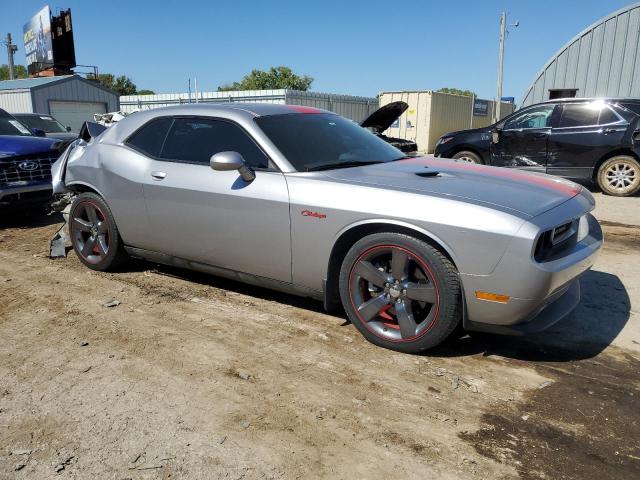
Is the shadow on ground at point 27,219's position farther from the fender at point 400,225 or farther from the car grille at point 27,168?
the fender at point 400,225

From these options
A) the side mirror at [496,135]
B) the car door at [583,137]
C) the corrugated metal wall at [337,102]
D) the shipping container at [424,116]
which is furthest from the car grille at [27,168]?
the shipping container at [424,116]

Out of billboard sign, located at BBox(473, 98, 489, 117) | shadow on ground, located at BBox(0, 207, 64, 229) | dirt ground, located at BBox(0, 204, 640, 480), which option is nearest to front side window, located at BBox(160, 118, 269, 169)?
dirt ground, located at BBox(0, 204, 640, 480)

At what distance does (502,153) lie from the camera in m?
10.4

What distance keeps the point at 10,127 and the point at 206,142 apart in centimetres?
632

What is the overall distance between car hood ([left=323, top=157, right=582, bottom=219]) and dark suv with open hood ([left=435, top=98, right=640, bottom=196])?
6.64 meters

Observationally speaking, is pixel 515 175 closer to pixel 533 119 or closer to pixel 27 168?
pixel 27 168

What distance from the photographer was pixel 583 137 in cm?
966

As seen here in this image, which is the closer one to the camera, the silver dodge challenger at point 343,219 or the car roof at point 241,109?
the silver dodge challenger at point 343,219

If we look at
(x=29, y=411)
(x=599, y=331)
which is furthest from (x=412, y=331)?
(x=29, y=411)

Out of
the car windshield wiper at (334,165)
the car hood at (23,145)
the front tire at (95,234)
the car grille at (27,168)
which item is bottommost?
the front tire at (95,234)

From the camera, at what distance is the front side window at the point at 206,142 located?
153 inches

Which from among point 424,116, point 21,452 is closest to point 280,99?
point 424,116

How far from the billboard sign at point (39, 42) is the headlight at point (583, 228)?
3954cm

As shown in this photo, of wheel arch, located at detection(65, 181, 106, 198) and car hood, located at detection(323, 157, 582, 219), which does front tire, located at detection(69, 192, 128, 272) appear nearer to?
wheel arch, located at detection(65, 181, 106, 198)
